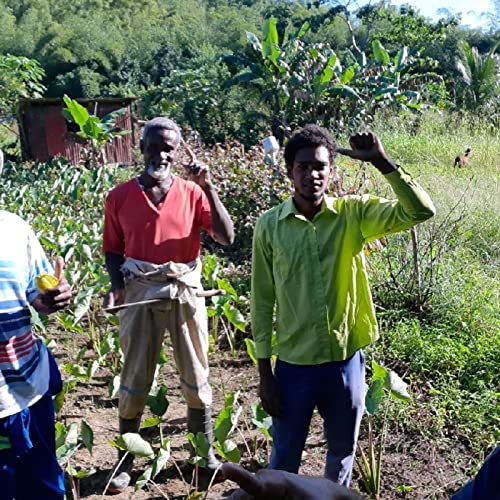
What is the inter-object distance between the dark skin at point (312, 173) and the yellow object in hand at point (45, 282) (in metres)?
0.74

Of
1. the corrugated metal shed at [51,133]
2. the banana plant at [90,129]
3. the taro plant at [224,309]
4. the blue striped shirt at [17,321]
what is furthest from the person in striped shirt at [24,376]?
the corrugated metal shed at [51,133]

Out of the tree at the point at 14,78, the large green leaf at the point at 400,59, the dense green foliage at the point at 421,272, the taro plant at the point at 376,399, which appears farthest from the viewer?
the tree at the point at 14,78

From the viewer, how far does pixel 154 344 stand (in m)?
2.81

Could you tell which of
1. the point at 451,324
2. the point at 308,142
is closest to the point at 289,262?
the point at 308,142

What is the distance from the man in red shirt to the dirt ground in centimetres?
23

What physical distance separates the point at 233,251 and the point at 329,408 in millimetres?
4031

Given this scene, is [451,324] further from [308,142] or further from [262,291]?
[308,142]

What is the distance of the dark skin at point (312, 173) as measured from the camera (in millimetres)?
2078

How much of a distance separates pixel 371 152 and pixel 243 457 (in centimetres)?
171

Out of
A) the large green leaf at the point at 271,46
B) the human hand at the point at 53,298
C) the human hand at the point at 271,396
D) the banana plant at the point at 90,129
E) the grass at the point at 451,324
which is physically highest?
the large green leaf at the point at 271,46

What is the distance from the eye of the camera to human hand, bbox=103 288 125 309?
2743 mm

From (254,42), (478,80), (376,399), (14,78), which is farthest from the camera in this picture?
(14,78)

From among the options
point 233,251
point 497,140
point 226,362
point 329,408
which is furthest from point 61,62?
point 329,408

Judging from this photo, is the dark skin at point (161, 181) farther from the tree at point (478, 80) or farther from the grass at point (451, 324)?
the tree at point (478, 80)
